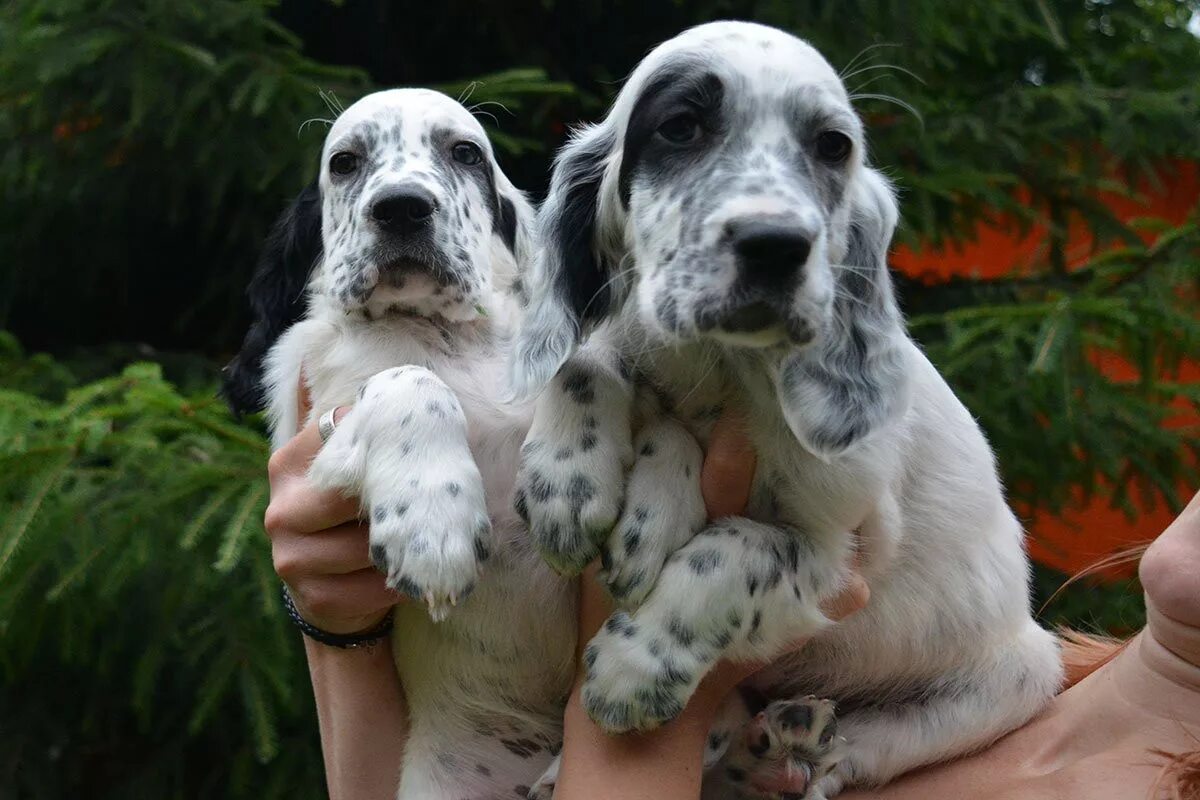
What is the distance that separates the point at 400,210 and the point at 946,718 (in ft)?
4.88

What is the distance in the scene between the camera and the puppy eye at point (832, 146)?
2.18m

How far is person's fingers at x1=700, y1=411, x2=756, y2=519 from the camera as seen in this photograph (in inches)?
89.5

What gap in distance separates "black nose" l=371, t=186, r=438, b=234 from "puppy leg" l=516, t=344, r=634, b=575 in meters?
0.51

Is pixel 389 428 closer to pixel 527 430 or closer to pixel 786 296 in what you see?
pixel 527 430

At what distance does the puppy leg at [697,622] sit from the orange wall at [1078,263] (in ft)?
9.33

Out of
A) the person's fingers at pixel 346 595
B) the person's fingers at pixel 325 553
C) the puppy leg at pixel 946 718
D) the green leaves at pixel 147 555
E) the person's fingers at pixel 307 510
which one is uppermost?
the person's fingers at pixel 307 510

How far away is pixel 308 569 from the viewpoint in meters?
2.42

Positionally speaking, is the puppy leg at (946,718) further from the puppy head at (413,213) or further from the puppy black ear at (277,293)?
the puppy black ear at (277,293)

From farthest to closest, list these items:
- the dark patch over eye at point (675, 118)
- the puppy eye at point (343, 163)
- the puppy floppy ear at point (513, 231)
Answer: the puppy floppy ear at point (513, 231), the puppy eye at point (343, 163), the dark patch over eye at point (675, 118)

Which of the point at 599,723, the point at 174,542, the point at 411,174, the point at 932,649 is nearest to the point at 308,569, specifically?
the point at 599,723

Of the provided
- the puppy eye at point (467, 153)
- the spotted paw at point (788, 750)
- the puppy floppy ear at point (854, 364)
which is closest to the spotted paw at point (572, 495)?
the puppy floppy ear at point (854, 364)

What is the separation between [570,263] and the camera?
238 centimetres

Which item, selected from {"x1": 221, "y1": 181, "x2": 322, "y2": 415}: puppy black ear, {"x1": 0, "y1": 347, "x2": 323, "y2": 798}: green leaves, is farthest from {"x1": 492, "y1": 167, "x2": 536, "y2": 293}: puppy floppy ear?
{"x1": 0, "y1": 347, "x2": 323, "y2": 798}: green leaves

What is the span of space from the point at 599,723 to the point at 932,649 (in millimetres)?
787
